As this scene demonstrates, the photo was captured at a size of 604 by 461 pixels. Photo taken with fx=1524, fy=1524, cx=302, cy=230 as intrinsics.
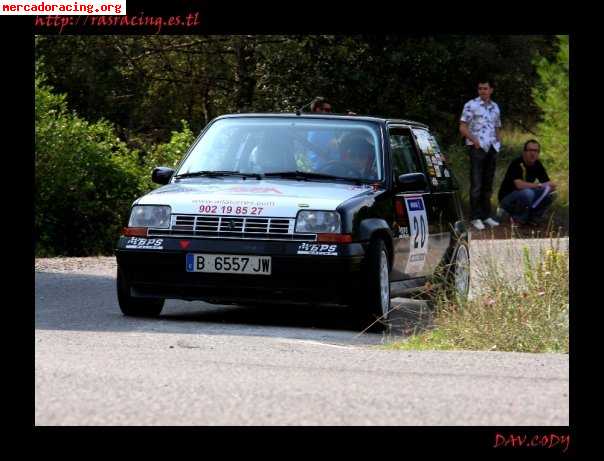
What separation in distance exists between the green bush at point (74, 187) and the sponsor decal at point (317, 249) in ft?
31.5

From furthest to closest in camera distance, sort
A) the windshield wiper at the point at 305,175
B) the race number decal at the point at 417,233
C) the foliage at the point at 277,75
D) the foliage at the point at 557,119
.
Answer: the foliage at the point at 557,119 → the foliage at the point at 277,75 → the race number decal at the point at 417,233 → the windshield wiper at the point at 305,175

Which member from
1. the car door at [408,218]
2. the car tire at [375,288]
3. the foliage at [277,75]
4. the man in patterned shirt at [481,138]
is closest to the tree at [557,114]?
the foliage at [277,75]

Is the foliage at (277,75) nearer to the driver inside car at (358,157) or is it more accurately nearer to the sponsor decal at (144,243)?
the driver inside car at (358,157)

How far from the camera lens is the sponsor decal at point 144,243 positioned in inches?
447

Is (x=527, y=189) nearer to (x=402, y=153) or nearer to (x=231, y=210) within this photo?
(x=402, y=153)

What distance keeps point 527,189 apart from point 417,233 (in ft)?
30.2
